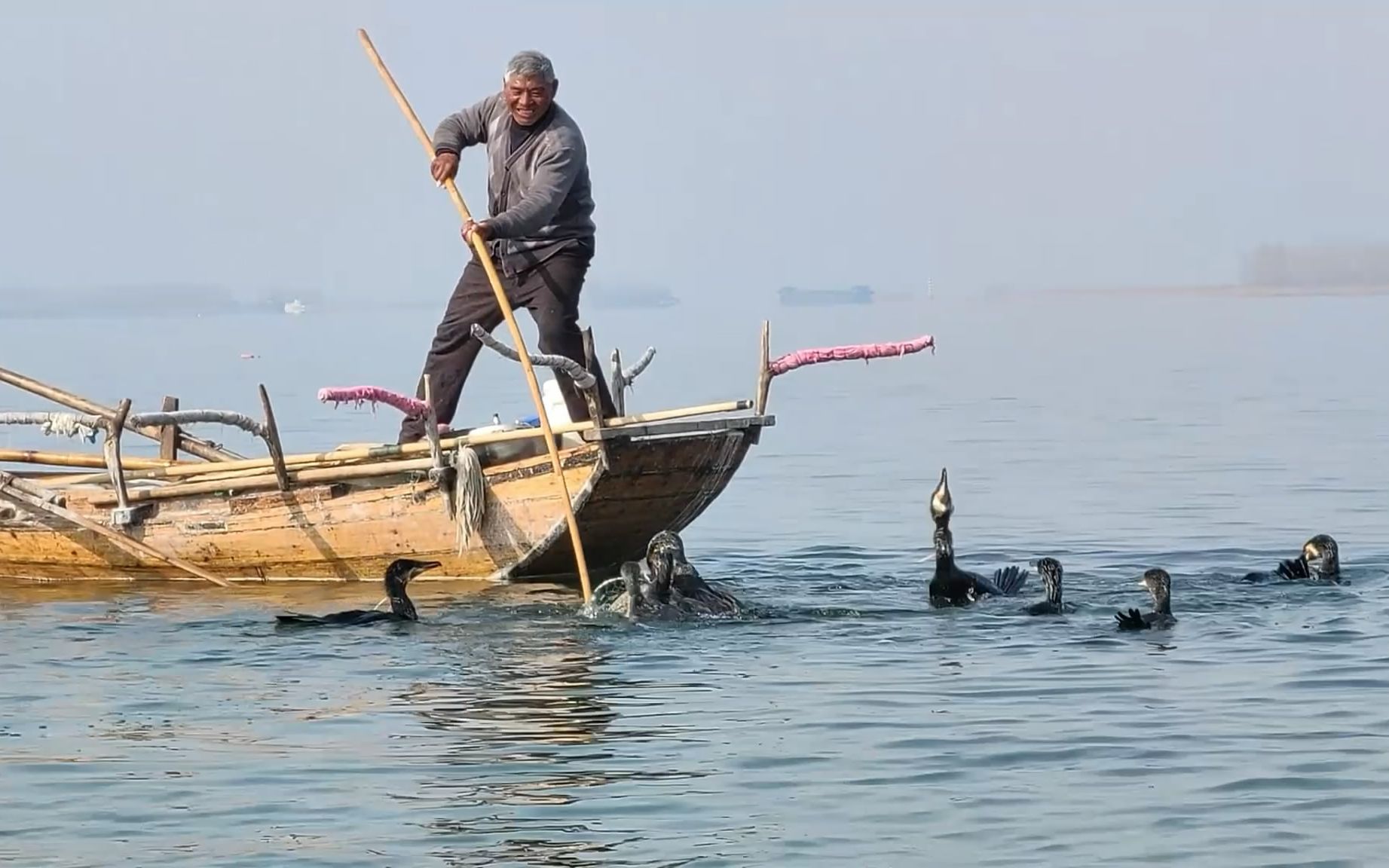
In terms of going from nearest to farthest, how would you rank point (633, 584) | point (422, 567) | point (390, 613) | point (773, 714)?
point (773, 714), point (633, 584), point (390, 613), point (422, 567)

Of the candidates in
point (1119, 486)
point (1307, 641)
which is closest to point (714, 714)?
point (1307, 641)

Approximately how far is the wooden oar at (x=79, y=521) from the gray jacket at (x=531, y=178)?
2.64 meters

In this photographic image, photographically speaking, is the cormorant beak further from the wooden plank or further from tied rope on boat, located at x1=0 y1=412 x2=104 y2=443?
tied rope on boat, located at x1=0 y1=412 x2=104 y2=443

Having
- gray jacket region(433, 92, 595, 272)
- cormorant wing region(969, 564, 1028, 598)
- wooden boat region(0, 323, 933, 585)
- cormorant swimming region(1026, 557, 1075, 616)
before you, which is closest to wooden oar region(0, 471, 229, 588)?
wooden boat region(0, 323, 933, 585)

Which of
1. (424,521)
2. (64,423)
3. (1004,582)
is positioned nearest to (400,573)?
(424,521)

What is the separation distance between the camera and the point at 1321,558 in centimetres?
1253

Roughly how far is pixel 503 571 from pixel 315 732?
3.77 metres

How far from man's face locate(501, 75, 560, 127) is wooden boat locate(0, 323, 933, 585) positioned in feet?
5.17

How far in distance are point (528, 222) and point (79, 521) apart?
3335 mm

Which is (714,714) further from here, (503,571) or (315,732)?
(503,571)

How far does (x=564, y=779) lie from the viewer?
8.14 meters

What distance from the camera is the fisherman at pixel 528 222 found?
39.6 ft

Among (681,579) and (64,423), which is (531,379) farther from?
(64,423)

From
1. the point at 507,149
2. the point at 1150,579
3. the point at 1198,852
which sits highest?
the point at 507,149
